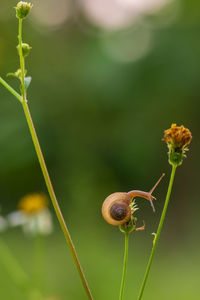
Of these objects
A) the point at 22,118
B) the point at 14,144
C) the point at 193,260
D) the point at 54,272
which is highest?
the point at 22,118

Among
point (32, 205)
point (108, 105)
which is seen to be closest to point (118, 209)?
point (32, 205)

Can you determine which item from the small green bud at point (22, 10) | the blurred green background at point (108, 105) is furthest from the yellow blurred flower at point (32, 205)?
the blurred green background at point (108, 105)

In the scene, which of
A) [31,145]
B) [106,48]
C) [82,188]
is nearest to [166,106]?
[106,48]

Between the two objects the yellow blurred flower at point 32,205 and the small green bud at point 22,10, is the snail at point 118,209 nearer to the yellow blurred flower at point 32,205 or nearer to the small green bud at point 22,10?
the small green bud at point 22,10

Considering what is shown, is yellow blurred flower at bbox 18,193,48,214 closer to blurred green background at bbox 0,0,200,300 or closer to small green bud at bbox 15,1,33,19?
small green bud at bbox 15,1,33,19

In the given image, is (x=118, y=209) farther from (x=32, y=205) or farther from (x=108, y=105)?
(x=108, y=105)

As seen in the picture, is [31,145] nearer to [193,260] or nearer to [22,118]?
[22,118]

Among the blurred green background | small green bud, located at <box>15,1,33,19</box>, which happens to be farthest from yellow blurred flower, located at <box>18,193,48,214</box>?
the blurred green background
